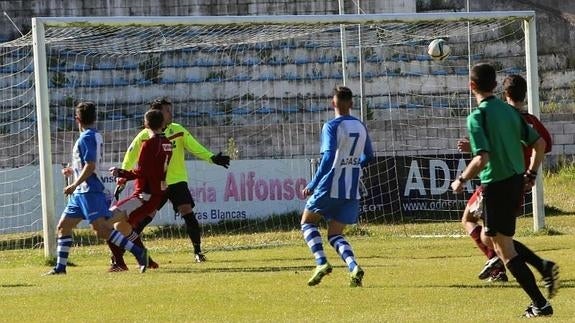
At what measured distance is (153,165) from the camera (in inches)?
597

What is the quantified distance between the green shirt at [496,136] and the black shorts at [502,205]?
6cm

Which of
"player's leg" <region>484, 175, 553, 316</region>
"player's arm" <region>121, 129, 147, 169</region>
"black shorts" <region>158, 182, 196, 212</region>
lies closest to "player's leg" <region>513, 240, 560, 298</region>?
"player's leg" <region>484, 175, 553, 316</region>

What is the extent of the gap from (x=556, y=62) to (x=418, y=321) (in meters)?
25.4

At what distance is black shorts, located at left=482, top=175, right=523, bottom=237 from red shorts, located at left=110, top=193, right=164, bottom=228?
6362 mm

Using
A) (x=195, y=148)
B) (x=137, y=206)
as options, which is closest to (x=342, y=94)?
(x=137, y=206)

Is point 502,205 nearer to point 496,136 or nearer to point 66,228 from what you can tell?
point 496,136

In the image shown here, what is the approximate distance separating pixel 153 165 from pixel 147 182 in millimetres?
217

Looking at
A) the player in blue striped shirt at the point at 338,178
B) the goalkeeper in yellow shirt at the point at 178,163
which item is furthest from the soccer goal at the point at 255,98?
the player in blue striped shirt at the point at 338,178

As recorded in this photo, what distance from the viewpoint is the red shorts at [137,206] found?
15141 millimetres

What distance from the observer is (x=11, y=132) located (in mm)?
26234

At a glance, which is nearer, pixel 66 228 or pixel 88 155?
pixel 88 155

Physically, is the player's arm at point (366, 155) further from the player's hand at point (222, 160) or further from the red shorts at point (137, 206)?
the red shorts at point (137, 206)

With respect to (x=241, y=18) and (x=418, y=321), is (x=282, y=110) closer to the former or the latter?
(x=241, y=18)

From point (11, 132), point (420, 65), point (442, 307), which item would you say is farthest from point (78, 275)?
point (420, 65)
